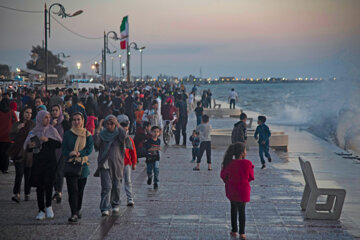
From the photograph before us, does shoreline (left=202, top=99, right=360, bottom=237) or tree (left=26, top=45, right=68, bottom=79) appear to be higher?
tree (left=26, top=45, right=68, bottom=79)

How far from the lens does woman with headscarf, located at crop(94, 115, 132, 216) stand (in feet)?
26.8

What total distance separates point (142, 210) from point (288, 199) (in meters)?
2.76

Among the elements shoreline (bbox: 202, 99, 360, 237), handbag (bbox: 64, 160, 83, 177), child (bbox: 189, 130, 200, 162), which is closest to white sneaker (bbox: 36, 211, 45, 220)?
handbag (bbox: 64, 160, 83, 177)

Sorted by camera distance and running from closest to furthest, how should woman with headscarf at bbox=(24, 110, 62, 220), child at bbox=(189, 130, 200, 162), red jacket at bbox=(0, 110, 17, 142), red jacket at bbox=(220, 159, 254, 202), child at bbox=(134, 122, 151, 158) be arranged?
red jacket at bbox=(220, 159, 254, 202) → woman with headscarf at bbox=(24, 110, 62, 220) → child at bbox=(134, 122, 151, 158) → red jacket at bbox=(0, 110, 17, 142) → child at bbox=(189, 130, 200, 162)

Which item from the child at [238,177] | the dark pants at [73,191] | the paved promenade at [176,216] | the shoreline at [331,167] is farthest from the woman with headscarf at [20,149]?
the shoreline at [331,167]

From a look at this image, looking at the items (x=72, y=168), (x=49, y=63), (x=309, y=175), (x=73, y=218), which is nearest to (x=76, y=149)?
(x=72, y=168)

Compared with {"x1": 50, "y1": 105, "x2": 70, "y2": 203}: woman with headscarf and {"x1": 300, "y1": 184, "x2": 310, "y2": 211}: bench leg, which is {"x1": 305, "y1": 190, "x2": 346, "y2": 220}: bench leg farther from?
{"x1": 50, "y1": 105, "x2": 70, "y2": 203}: woman with headscarf

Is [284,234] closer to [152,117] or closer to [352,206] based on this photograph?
[352,206]

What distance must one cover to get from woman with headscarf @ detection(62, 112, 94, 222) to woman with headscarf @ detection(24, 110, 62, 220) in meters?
0.27

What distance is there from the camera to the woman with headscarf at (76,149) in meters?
7.67

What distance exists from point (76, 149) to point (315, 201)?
366cm

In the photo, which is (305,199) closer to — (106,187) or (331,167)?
(106,187)

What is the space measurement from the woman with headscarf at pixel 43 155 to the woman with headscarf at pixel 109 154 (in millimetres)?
664

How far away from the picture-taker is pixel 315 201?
27.0ft
